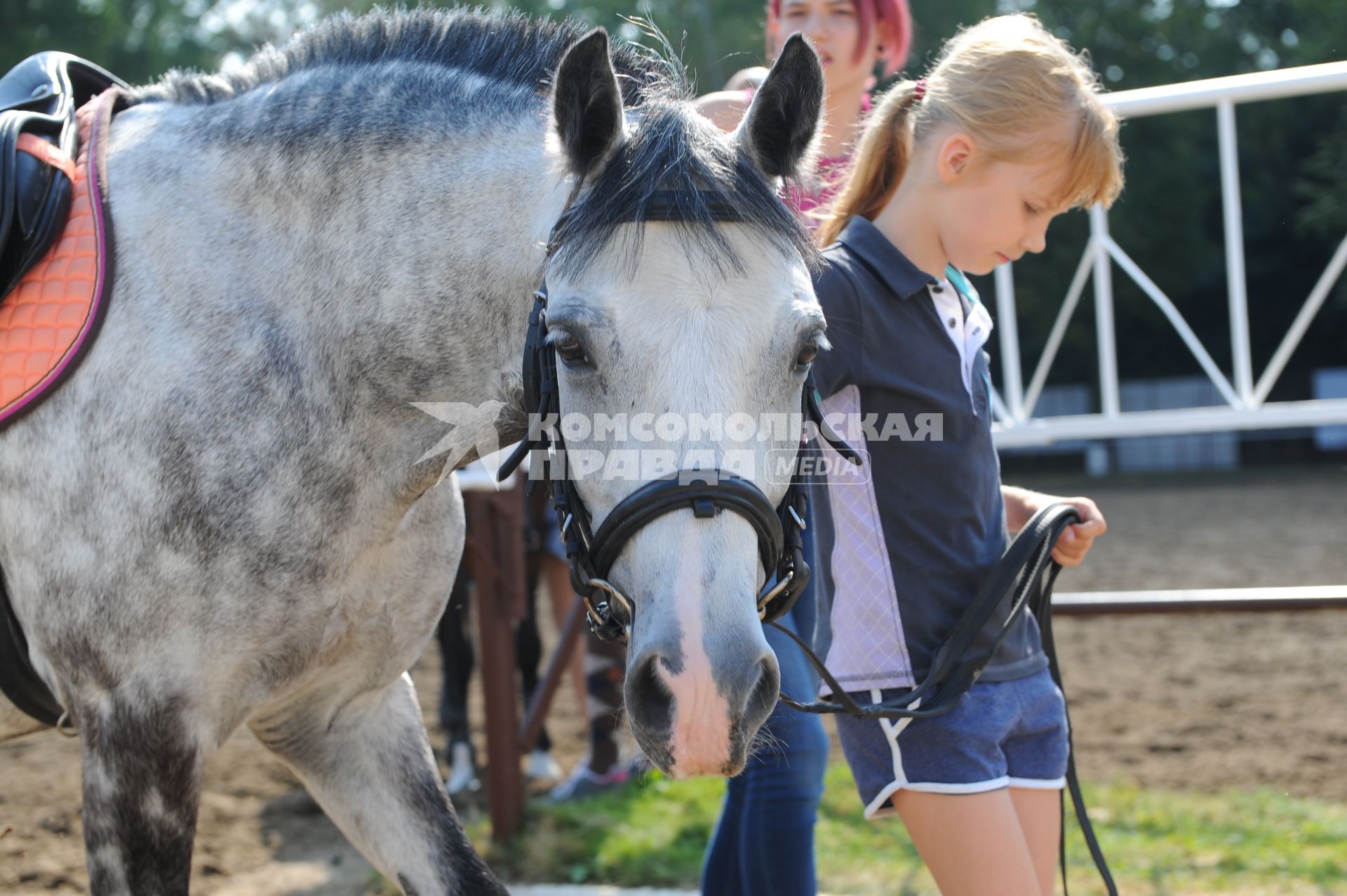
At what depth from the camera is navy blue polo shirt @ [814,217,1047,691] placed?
77.3 inches

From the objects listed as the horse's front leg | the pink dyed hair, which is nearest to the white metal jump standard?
the pink dyed hair

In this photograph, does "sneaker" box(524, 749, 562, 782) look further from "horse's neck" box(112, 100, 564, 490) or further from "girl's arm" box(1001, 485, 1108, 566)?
"horse's neck" box(112, 100, 564, 490)

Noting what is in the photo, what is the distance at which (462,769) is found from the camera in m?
4.71

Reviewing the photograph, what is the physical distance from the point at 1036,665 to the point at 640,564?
0.91m

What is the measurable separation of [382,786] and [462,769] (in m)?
2.70

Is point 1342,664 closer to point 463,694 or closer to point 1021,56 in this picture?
point 463,694

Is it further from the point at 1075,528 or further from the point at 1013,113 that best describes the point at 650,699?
the point at 1013,113

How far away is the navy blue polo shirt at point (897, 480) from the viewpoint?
1964 mm

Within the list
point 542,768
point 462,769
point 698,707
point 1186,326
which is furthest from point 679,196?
point 542,768

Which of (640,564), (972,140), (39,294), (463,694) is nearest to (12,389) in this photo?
(39,294)

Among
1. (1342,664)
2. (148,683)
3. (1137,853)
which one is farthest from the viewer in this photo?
(1342,664)

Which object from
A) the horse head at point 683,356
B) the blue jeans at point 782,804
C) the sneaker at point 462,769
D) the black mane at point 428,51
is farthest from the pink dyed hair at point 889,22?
the sneaker at point 462,769

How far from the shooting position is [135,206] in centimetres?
198

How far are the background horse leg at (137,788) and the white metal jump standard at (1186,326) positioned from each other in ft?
7.53
